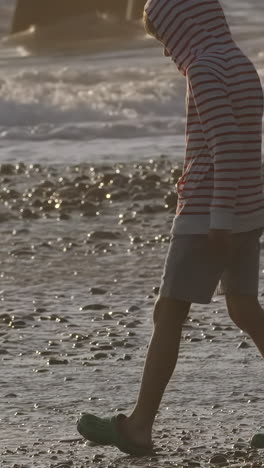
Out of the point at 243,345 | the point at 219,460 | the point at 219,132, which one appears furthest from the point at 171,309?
the point at 243,345

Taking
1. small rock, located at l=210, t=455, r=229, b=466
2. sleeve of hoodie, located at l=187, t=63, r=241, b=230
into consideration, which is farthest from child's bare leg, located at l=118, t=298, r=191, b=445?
sleeve of hoodie, located at l=187, t=63, r=241, b=230

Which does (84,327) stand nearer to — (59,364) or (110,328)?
(110,328)

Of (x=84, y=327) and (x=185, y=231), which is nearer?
(x=185, y=231)

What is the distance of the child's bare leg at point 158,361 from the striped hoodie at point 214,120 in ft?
0.94

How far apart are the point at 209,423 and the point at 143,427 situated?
47 cm

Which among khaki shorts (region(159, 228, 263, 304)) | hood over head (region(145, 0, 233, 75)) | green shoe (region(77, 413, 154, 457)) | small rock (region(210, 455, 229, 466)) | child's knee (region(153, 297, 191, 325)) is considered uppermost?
hood over head (region(145, 0, 233, 75))

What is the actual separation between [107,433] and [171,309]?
19.9 inches

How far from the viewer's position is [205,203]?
4867 millimetres

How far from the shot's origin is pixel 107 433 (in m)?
5.13

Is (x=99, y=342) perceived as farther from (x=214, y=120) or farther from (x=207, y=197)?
(x=214, y=120)

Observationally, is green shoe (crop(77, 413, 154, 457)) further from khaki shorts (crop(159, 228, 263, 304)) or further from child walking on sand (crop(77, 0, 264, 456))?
khaki shorts (crop(159, 228, 263, 304))

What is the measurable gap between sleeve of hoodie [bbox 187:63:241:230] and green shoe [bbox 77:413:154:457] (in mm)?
865

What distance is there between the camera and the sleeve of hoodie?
4.71 meters

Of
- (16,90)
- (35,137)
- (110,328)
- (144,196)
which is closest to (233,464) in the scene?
(110,328)
